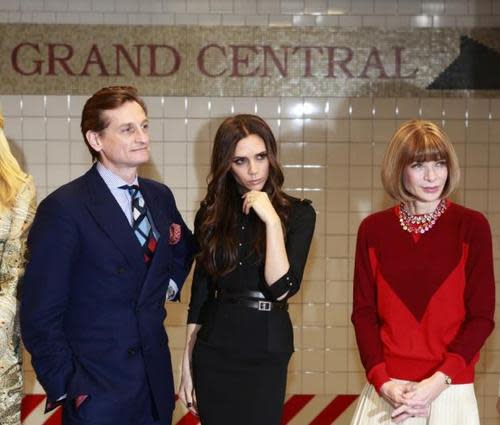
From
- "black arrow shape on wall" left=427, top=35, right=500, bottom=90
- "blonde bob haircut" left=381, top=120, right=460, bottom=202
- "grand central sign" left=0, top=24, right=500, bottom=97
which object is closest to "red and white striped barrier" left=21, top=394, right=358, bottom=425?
"grand central sign" left=0, top=24, right=500, bottom=97

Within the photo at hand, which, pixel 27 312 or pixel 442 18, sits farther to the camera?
pixel 442 18

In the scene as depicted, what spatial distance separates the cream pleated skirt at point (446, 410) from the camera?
2857 mm

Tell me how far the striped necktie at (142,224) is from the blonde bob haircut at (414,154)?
87 cm

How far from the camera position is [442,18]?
17.2 feet

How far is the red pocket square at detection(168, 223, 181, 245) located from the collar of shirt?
0.22m


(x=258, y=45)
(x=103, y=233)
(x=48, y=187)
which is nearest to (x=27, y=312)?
(x=103, y=233)

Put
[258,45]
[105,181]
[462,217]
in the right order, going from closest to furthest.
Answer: [462,217]
[105,181]
[258,45]

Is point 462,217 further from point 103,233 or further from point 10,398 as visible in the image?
point 10,398

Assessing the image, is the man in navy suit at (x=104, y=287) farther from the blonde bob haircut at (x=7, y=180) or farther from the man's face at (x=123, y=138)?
the blonde bob haircut at (x=7, y=180)

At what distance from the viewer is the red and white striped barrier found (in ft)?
17.4

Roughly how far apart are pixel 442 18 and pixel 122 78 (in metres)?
1.95

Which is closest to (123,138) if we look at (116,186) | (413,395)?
(116,186)

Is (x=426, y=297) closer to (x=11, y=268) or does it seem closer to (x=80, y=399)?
(x=80, y=399)

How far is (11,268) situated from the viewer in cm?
336
